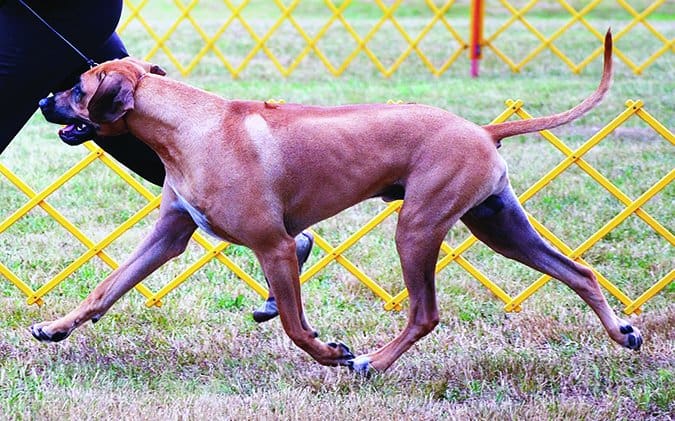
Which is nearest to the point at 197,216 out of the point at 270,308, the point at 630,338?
the point at 270,308

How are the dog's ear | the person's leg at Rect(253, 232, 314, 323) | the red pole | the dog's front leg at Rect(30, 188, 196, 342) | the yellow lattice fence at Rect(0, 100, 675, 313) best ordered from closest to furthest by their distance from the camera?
the dog's ear → the dog's front leg at Rect(30, 188, 196, 342) → the person's leg at Rect(253, 232, 314, 323) → the yellow lattice fence at Rect(0, 100, 675, 313) → the red pole

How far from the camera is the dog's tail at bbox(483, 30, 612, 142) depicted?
441cm

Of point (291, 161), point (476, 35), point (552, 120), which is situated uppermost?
point (552, 120)

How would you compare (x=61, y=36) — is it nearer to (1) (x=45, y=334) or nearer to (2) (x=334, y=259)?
(1) (x=45, y=334)

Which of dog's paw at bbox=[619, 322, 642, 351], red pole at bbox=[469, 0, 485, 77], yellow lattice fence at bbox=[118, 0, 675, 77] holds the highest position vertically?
dog's paw at bbox=[619, 322, 642, 351]

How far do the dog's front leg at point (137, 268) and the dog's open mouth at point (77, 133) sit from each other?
39cm

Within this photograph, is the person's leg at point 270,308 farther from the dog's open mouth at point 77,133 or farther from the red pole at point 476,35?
the red pole at point 476,35

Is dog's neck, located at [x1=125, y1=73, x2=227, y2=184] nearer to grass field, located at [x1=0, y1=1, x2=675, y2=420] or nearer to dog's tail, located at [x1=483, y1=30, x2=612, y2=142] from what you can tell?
grass field, located at [x1=0, y1=1, x2=675, y2=420]

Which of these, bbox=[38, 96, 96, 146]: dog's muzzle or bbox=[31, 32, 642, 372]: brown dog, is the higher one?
bbox=[31, 32, 642, 372]: brown dog

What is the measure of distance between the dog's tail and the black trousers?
62.2 inches

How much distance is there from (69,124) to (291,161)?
0.84 metres

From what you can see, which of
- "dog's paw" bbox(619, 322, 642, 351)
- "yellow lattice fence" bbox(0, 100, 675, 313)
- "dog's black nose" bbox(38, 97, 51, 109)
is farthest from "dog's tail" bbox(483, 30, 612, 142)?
"dog's black nose" bbox(38, 97, 51, 109)

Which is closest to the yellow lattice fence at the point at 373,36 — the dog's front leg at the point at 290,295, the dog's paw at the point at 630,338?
the dog's paw at the point at 630,338

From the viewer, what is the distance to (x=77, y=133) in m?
4.24
